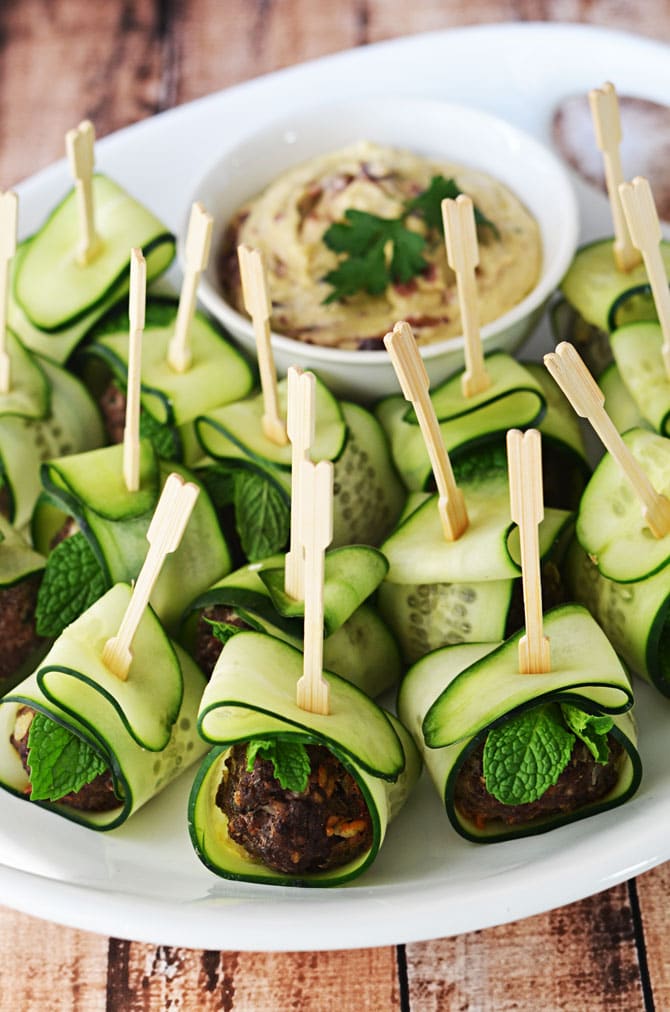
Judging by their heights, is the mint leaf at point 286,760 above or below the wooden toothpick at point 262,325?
below

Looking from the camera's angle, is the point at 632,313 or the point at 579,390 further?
the point at 632,313

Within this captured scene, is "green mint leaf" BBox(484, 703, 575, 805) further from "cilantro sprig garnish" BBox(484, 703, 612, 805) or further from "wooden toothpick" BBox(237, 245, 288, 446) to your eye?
"wooden toothpick" BBox(237, 245, 288, 446)

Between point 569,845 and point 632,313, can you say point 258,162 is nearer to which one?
point 632,313

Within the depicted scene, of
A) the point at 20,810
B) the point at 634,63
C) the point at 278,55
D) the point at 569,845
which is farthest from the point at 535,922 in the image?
the point at 278,55

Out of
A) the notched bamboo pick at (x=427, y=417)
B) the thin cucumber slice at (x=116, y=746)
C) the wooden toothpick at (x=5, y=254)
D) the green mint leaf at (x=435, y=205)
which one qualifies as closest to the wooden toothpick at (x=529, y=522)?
the notched bamboo pick at (x=427, y=417)

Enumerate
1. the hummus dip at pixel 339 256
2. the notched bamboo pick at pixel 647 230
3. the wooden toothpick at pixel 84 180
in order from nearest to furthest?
the notched bamboo pick at pixel 647 230 < the wooden toothpick at pixel 84 180 < the hummus dip at pixel 339 256

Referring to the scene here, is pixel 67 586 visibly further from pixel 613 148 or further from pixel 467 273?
pixel 613 148

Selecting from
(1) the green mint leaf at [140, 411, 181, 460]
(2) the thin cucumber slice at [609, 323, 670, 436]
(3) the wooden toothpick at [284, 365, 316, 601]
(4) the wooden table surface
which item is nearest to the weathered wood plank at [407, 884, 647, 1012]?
(4) the wooden table surface

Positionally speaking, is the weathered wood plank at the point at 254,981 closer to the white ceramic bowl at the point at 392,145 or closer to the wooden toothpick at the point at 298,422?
the wooden toothpick at the point at 298,422
